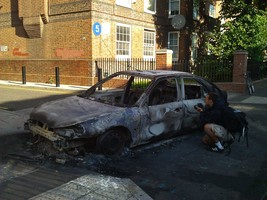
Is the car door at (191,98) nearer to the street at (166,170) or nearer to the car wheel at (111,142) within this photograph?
the street at (166,170)

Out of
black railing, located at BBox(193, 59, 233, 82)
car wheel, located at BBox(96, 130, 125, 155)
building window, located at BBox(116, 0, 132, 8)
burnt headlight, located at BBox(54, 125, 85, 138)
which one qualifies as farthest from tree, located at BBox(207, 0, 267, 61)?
burnt headlight, located at BBox(54, 125, 85, 138)

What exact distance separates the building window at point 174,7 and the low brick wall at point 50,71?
29.9ft

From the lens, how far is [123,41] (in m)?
19.4

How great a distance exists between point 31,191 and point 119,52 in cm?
1549

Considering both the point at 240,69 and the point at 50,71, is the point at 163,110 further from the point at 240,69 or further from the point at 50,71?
the point at 50,71

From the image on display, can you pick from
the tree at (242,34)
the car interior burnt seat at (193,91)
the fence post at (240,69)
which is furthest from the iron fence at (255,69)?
the car interior burnt seat at (193,91)

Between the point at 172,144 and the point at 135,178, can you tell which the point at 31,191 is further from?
the point at 172,144

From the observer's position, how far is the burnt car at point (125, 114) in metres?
5.27

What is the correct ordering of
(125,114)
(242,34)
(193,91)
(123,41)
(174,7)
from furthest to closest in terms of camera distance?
(174,7)
(123,41)
(242,34)
(193,91)
(125,114)

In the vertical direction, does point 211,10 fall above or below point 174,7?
above

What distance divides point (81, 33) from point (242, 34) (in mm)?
8673

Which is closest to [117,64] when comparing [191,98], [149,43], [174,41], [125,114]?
[149,43]

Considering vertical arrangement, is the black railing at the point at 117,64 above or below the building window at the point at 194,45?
below

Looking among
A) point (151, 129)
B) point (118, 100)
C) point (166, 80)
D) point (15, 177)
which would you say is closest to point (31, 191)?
point (15, 177)
